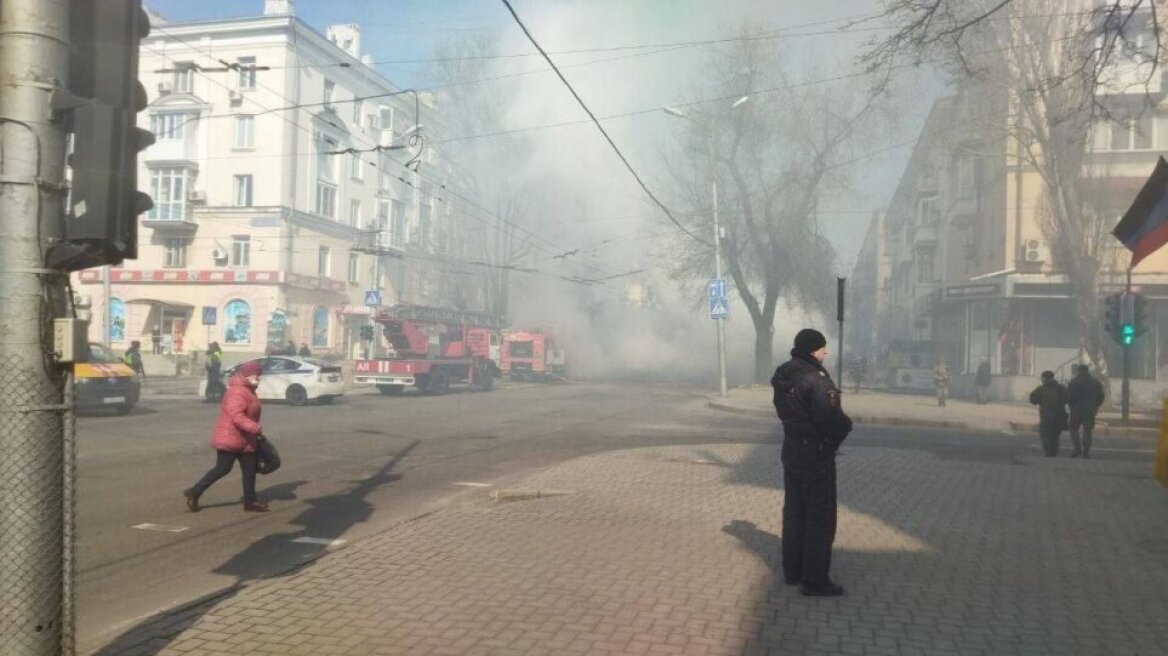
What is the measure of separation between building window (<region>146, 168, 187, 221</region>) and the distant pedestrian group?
37656 millimetres

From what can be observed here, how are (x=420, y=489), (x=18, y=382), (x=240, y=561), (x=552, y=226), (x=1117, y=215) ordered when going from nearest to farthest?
(x=18, y=382) → (x=240, y=561) → (x=420, y=489) → (x=1117, y=215) → (x=552, y=226)

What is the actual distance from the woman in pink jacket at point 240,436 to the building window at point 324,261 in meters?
35.7

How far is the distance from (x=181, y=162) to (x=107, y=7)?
41.0 metres

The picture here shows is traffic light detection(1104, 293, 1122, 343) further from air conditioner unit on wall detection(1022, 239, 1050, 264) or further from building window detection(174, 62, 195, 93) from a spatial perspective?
building window detection(174, 62, 195, 93)

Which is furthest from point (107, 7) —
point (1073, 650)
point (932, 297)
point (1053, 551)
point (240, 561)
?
point (932, 297)

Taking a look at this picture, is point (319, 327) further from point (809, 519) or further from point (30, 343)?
point (30, 343)

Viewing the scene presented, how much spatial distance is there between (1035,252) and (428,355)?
69.5 feet

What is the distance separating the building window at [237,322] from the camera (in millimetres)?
39031

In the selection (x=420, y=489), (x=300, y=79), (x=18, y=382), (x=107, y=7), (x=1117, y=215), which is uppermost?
(x=300, y=79)

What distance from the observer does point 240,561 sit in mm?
6180

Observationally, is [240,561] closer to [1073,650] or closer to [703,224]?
A: [1073,650]

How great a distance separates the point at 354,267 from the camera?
1786 inches

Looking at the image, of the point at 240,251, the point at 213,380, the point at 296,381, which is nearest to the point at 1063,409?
the point at 296,381

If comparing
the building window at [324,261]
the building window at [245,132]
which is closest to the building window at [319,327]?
the building window at [324,261]
